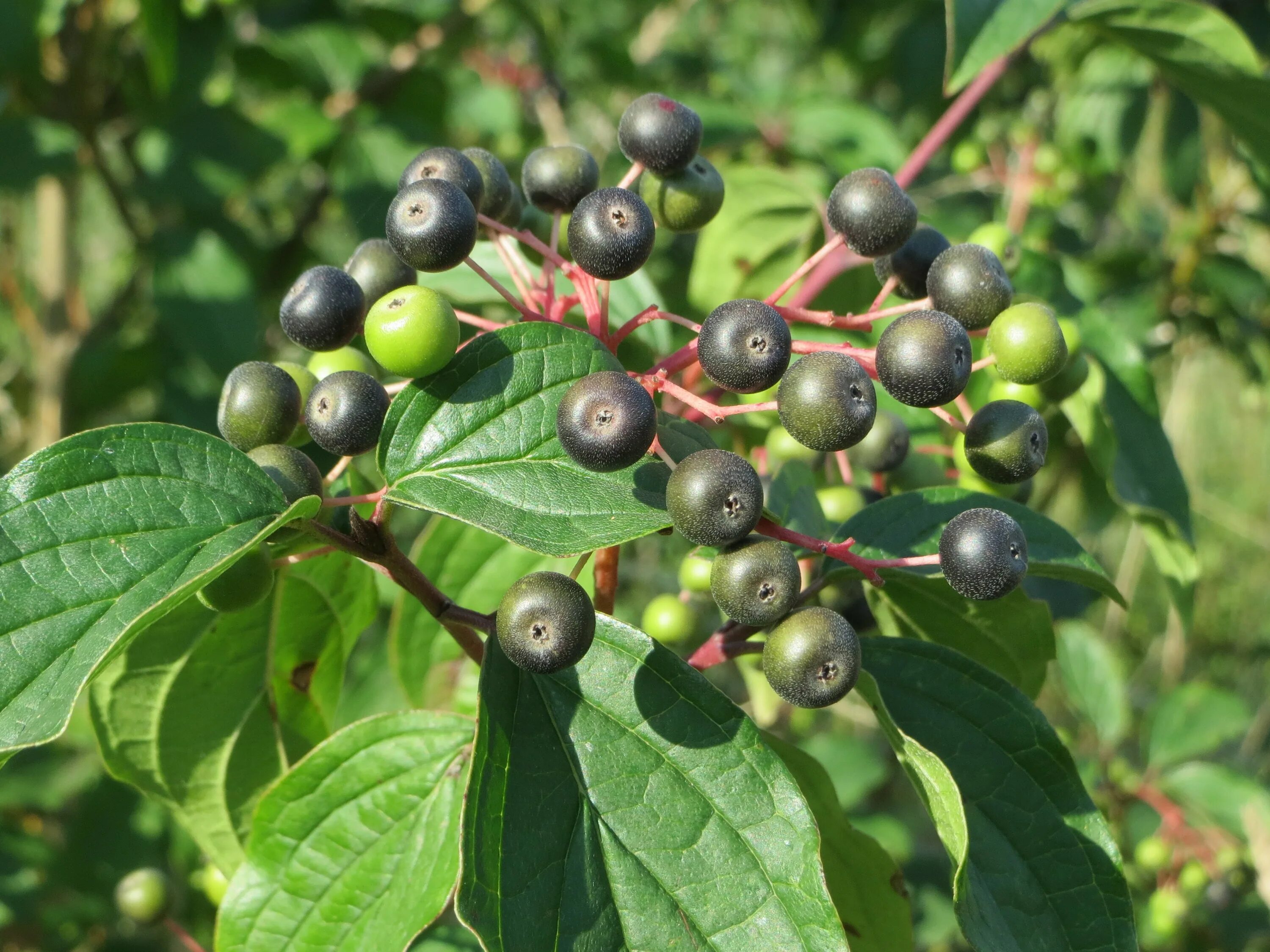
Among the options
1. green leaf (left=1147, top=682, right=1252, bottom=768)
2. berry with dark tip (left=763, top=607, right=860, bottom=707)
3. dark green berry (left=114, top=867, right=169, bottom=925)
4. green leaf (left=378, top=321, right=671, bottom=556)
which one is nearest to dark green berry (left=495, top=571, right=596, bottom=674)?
green leaf (left=378, top=321, right=671, bottom=556)

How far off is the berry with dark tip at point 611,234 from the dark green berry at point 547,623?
413mm

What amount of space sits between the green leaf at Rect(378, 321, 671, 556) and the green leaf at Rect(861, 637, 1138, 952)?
0.42 metres

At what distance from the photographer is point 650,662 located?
4.43 feet

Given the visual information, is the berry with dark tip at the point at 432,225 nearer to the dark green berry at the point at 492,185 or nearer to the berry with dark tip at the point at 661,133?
the dark green berry at the point at 492,185

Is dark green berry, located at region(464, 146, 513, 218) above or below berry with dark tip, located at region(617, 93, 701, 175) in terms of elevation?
below

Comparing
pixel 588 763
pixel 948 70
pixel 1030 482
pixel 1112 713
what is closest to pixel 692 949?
pixel 588 763

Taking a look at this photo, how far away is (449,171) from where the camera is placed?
4.91 feet

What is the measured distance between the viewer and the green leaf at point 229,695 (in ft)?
5.47

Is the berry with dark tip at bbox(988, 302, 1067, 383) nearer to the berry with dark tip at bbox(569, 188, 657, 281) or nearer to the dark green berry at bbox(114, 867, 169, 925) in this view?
the berry with dark tip at bbox(569, 188, 657, 281)

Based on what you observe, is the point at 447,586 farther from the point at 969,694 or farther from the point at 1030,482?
the point at 1030,482

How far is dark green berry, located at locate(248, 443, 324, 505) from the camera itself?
4.24 ft

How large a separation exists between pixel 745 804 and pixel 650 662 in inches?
8.1

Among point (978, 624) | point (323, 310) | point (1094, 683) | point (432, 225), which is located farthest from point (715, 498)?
point (1094, 683)


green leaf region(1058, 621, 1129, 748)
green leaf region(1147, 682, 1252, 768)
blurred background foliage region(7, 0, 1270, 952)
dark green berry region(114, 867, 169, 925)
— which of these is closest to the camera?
dark green berry region(114, 867, 169, 925)
